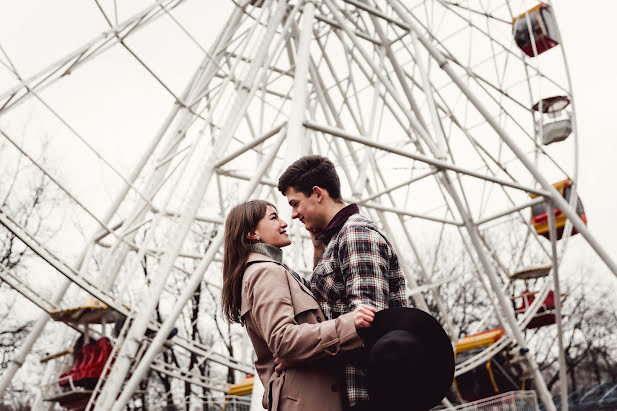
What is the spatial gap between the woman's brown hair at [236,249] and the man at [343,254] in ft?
0.56

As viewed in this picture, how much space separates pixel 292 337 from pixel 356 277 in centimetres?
31

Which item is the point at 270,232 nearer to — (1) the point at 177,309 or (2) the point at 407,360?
(2) the point at 407,360

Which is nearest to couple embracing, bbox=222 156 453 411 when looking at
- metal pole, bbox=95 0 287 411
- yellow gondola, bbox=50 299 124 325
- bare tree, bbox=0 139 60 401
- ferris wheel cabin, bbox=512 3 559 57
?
metal pole, bbox=95 0 287 411

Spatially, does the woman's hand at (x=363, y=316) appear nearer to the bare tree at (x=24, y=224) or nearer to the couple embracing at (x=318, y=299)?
the couple embracing at (x=318, y=299)

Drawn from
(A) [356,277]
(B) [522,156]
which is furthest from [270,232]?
(B) [522,156]

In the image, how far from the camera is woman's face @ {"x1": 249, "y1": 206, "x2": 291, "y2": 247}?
8.55 feet

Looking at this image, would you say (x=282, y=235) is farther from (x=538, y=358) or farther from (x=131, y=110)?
(x=538, y=358)

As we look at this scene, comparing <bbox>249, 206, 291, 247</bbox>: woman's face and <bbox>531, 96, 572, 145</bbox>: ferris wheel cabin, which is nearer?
<bbox>249, 206, 291, 247</bbox>: woman's face

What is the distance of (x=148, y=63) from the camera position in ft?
32.2

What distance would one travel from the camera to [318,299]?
2469 millimetres

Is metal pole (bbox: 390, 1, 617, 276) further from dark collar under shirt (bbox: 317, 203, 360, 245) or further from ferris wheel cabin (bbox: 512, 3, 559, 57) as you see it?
dark collar under shirt (bbox: 317, 203, 360, 245)

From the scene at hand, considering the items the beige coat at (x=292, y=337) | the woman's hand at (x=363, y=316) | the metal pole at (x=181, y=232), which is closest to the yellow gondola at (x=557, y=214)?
the metal pole at (x=181, y=232)

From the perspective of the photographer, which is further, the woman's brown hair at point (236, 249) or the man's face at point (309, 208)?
the man's face at point (309, 208)

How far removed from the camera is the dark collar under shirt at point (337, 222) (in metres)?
2.56
